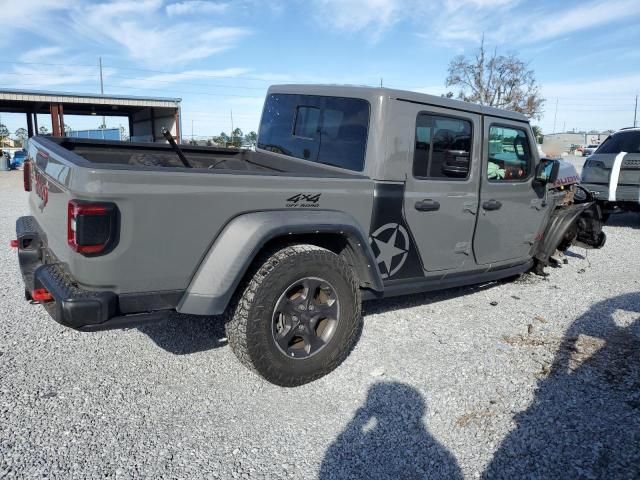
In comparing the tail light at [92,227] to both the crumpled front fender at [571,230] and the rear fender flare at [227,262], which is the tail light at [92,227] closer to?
the rear fender flare at [227,262]

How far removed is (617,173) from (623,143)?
874mm

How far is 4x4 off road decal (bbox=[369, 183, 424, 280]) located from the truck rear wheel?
14.3 inches

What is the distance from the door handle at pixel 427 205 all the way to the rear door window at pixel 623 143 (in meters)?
7.16

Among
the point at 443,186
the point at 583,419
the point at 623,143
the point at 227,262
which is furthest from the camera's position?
the point at 623,143

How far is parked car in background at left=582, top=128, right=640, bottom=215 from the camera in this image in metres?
8.62

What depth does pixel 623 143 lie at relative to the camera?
362 inches

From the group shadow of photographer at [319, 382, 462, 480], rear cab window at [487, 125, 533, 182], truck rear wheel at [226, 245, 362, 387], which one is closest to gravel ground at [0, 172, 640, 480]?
shadow of photographer at [319, 382, 462, 480]

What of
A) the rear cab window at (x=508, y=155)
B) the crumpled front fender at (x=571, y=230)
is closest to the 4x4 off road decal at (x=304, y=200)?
the rear cab window at (x=508, y=155)

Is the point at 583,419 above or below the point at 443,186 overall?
below

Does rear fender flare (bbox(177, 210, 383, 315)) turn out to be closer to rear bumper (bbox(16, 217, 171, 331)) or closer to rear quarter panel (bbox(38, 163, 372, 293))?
rear quarter panel (bbox(38, 163, 372, 293))

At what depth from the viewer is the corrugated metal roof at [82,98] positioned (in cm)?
→ 2203

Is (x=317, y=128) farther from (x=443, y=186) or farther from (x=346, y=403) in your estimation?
(x=346, y=403)

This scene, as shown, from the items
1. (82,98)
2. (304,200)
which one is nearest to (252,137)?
(82,98)

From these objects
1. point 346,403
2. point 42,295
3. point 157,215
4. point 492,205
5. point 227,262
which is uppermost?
point 157,215
